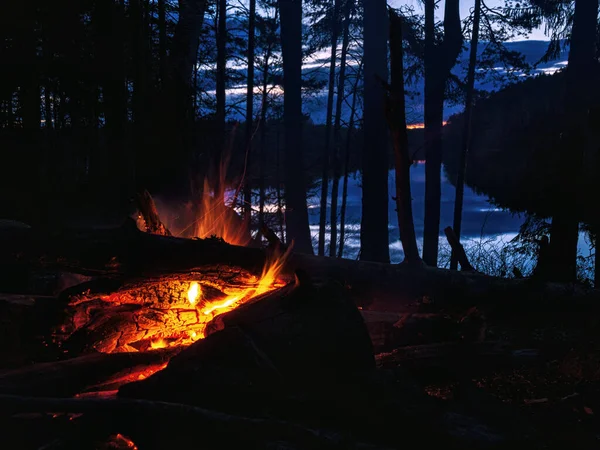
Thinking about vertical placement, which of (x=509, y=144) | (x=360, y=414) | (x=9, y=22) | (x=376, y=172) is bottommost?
(x=360, y=414)

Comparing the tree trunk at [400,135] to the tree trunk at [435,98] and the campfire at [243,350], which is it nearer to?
the campfire at [243,350]

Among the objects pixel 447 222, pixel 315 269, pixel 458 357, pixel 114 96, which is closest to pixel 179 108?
pixel 114 96

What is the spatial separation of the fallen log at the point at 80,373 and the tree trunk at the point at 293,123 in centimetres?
904

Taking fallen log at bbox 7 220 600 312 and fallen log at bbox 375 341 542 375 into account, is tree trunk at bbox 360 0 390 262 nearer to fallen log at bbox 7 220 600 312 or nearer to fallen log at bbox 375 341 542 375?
fallen log at bbox 7 220 600 312

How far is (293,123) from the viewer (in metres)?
13.2

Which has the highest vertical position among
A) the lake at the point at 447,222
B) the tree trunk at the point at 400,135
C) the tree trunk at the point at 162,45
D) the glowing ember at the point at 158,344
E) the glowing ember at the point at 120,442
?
the tree trunk at the point at 162,45

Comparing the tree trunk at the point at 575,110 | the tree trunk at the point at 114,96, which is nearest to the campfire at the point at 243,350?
the tree trunk at the point at 114,96

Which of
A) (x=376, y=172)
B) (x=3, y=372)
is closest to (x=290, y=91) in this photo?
(x=376, y=172)

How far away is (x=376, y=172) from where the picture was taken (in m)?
12.0

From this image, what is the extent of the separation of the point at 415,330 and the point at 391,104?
2.33 metres

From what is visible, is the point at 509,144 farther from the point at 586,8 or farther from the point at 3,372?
the point at 3,372

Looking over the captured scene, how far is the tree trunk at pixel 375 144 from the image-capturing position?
12016 millimetres

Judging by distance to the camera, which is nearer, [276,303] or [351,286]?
[276,303]

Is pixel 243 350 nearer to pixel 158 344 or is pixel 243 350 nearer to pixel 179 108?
pixel 158 344
